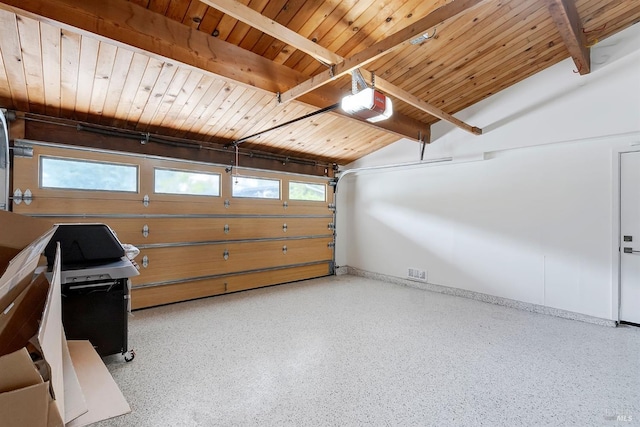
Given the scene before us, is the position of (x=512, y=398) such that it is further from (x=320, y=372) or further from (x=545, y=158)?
(x=545, y=158)

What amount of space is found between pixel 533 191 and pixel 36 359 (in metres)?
4.80

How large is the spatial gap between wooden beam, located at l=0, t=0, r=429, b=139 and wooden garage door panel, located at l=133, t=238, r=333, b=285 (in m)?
2.54

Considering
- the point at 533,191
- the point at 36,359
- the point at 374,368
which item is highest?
the point at 533,191

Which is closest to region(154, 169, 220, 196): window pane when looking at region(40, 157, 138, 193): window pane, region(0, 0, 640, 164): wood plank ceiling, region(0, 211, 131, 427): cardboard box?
region(40, 157, 138, 193): window pane

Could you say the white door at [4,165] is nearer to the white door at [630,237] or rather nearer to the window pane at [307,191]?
the window pane at [307,191]

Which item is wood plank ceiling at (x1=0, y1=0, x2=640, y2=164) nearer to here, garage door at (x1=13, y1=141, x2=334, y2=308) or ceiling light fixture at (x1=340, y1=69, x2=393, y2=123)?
ceiling light fixture at (x1=340, y1=69, x2=393, y2=123)

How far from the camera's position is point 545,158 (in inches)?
146

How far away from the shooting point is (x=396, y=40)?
7.11 feet

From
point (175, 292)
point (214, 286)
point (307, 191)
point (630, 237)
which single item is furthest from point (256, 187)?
point (630, 237)

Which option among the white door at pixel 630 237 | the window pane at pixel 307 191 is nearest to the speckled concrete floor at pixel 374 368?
the white door at pixel 630 237

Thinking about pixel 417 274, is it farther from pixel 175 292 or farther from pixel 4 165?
pixel 4 165

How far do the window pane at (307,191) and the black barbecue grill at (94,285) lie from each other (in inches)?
132

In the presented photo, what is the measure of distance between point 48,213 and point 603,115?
250 inches

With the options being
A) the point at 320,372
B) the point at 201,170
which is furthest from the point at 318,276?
the point at 320,372
